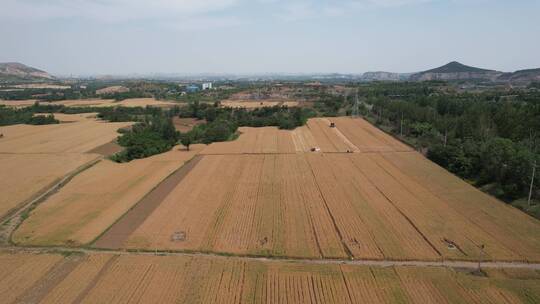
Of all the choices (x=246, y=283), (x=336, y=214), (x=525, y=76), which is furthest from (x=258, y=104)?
(x=525, y=76)

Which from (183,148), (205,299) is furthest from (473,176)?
(183,148)

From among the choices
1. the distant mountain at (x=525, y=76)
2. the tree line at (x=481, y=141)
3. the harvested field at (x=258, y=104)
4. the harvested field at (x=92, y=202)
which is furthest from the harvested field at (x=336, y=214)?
the distant mountain at (x=525, y=76)

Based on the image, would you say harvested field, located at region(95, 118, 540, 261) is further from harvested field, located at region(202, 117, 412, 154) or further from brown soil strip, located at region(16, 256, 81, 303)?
harvested field, located at region(202, 117, 412, 154)

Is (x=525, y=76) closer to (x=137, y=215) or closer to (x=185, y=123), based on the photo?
(x=185, y=123)

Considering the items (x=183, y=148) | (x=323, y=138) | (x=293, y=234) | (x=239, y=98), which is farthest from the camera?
(x=239, y=98)

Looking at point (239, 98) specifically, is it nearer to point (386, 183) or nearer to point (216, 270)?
point (386, 183)
